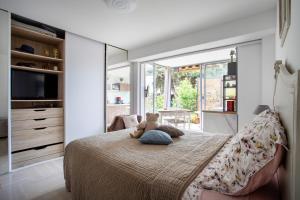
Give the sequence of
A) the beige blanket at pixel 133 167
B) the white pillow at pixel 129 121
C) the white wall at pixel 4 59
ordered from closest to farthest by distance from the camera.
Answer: the beige blanket at pixel 133 167
the white wall at pixel 4 59
the white pillow at pixel 129 121

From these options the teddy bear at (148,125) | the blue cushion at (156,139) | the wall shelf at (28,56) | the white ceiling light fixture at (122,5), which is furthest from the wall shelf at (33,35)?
the blue cushion at (156,139)

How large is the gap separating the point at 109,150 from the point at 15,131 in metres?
1.90

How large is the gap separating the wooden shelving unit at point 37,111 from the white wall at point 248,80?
3.23 m

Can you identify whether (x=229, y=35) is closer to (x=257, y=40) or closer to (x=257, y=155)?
(x=257, y=40)

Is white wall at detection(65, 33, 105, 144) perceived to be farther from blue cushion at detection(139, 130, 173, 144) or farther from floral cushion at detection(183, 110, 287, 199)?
floral cushion at detection(183, 110, 287, 199)

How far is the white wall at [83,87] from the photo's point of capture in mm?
2957

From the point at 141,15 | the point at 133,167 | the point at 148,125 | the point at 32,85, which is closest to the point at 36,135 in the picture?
the point at 32,85

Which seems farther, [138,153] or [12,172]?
[12,172]

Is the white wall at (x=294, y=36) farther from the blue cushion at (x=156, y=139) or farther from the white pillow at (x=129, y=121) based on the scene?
the white pillow at (x=129, y=121)

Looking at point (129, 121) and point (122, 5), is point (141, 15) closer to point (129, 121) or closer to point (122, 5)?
point (122, 5)

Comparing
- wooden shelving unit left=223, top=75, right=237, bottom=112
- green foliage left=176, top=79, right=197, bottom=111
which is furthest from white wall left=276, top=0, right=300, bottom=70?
green foliage left=176, top=79, right=197, bottom=111

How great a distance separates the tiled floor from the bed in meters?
0.28

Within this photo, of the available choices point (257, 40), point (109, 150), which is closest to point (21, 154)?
point (109, 150)

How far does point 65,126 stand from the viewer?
290 centimetres
